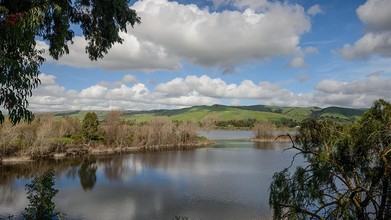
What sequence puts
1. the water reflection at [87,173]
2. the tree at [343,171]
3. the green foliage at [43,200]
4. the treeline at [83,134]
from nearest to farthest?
the tree at [343,171] → the green foliage at [43,200] → the water reflection at [87,173] → the treeline at [83,134]

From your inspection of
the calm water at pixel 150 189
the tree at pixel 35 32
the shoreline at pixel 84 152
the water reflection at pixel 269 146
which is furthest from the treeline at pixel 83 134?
the tree at pixel 35 32

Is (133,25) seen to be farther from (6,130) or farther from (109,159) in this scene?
(109,159)

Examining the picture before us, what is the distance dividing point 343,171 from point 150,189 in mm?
30153

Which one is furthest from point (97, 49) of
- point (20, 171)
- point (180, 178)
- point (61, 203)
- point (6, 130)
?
point (6, 130)

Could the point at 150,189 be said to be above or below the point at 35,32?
below

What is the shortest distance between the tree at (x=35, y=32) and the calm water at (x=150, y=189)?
64.2ft

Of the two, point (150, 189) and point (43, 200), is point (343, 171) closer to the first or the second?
point (43, 200)

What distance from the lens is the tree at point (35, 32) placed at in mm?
6137

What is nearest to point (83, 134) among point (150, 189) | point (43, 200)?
point (150, 189)

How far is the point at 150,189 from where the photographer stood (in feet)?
119

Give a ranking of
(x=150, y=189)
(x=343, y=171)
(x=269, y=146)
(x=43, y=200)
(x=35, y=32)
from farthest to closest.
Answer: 1. (x=269, y=146)
2. (x=150, y=189)
3. (x=43, y=200)
4. (x=343, y=171)
5. (x=35, y=32)

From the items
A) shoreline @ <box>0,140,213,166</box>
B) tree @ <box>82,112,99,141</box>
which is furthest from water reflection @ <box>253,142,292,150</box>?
tree @ <box>82,112,99,141</box>

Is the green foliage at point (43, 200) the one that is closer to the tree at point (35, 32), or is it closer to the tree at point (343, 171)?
the tree at point (35, 32)

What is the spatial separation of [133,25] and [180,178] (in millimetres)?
34837
